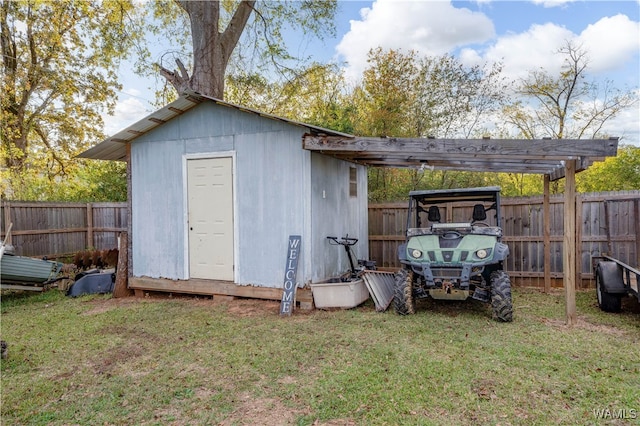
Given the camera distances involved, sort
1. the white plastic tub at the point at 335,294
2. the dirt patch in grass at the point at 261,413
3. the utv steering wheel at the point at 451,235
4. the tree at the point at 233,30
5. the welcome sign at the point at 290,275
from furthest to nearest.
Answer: the tree at the point at 233,30, the white plastic tub at the point at 335,294, the welcome sign at the point at 290,275, the utv steering wheel at the point at 451,235, the dirt patch in grass at the point at 261,413

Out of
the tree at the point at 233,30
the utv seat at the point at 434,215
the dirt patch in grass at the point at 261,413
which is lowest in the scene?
the dirt patch in grass at the point at 261,413

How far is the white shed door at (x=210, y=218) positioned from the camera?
6117mm

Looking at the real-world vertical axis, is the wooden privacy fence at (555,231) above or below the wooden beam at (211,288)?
above

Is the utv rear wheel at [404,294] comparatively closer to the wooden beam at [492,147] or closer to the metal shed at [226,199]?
the metal shed at [226,199]

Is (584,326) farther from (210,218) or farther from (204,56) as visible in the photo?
(204,56)

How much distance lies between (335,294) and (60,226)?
7610 mm

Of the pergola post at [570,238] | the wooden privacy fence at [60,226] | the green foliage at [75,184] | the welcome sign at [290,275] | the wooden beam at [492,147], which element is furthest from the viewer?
the green foliage at [75,184]

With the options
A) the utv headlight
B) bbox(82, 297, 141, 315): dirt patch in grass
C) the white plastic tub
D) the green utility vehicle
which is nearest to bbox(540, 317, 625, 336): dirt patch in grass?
the green utility vehicle

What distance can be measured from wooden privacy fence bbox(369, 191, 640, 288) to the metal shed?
1.55 meters

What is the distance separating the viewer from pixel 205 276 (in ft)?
20.6

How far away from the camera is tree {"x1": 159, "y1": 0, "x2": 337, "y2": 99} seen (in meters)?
9.93

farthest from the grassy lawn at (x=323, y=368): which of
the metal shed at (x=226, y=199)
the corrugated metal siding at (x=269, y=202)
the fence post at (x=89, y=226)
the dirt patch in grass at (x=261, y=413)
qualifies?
the fence post at (x=89, y=226)

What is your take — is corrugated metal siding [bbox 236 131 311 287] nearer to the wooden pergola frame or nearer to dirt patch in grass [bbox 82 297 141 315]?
the wooden pergola frame

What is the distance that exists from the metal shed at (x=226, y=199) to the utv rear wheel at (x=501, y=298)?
2467 mm
